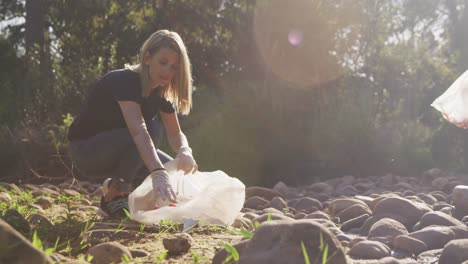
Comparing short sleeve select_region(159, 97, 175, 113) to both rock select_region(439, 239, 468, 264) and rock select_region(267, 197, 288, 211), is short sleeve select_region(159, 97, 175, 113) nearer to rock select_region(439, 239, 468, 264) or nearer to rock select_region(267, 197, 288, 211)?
rock select_region(267, 197, 288, 211)

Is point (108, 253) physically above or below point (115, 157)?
below

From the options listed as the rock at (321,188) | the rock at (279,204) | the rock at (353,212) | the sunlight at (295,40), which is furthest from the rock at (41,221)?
the sunlight at (295,40)

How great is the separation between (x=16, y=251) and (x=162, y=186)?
1.13 metres

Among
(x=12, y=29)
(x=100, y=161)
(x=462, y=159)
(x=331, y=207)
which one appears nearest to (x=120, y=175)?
(x=100, y=161)

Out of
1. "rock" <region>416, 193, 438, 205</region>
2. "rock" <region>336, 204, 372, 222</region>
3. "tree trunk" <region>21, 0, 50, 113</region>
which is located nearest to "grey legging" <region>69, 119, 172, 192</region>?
"rock" <region>336, 204, 372, 222</region>

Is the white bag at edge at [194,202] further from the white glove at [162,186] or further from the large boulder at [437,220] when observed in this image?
the large boulder at [437,220]

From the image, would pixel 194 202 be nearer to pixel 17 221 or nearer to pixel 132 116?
pixel 132 116

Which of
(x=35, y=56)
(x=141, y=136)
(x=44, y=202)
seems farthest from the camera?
(x=35, y=56)

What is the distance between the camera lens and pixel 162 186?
7.88ft

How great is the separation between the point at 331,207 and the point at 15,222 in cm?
217

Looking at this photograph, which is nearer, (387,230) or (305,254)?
(305,254)

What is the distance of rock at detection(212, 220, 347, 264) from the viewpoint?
4.80ft

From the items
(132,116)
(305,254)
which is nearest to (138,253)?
(305,254)

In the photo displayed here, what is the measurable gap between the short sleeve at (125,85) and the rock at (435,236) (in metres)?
1.54
